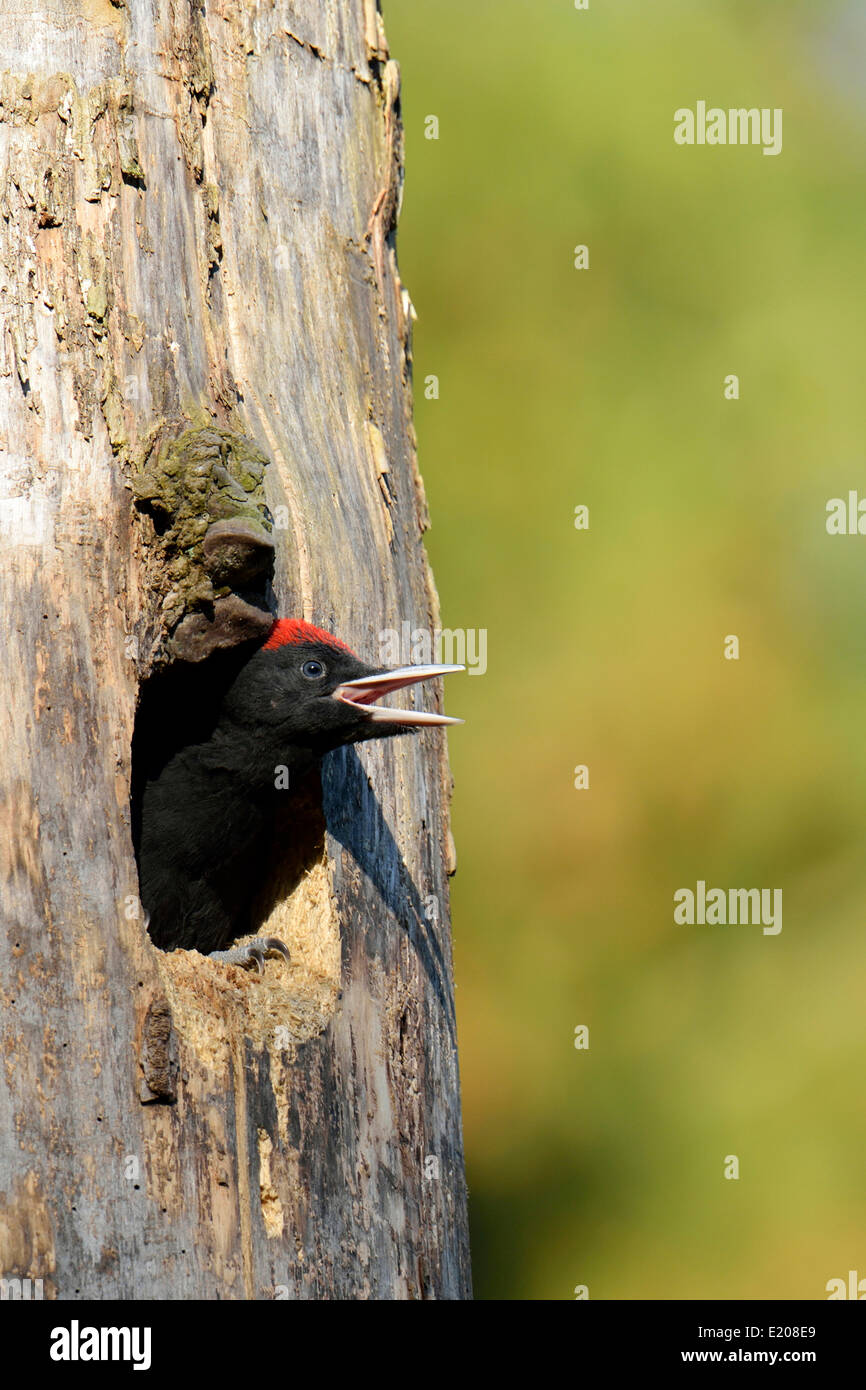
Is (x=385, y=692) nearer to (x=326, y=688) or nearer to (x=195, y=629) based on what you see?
(x=326, y=688)

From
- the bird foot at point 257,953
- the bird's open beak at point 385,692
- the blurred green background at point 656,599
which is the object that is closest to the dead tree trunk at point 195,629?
the bird foot at point 257,953

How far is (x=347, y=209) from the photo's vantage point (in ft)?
12.0

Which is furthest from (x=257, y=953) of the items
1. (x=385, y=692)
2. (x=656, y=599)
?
(x=656, y=599)

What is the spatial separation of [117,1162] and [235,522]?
4.29ft

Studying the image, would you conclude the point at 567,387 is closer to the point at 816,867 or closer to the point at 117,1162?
the point at 816,867

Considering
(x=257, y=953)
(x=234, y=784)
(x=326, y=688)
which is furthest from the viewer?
(x=234, y=784)

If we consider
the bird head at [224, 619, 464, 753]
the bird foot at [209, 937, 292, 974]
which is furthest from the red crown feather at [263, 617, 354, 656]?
the bird foot at [209, 937, 292, 974]

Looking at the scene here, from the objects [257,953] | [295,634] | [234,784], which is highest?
[295,634]

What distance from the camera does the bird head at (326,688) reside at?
3352 millimetres

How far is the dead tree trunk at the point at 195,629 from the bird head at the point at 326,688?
77 millimetres

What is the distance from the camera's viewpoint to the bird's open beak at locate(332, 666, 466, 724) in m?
3.33

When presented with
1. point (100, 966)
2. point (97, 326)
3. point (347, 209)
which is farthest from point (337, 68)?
point (100, 966)

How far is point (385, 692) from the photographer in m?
3.40

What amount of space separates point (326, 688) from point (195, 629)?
441 mm
